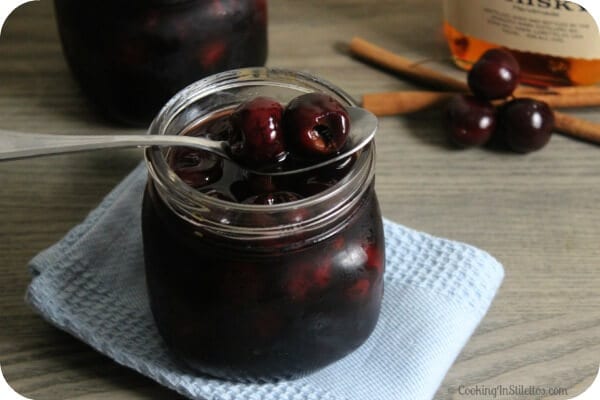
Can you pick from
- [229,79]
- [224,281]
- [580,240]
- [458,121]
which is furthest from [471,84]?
[224,281]

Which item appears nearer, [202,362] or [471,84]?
[202,362]

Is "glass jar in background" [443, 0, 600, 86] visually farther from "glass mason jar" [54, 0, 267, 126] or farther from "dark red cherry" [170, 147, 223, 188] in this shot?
"dark red cherry" [170, 147, 223, 188]

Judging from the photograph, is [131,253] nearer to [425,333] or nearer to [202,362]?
[202,362]

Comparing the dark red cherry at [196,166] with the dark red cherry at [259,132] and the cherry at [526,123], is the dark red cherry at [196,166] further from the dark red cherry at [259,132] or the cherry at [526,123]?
the cherry at [526,123]

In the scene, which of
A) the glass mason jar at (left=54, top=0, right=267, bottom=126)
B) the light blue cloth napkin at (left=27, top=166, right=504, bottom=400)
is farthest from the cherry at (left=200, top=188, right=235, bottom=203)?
the glass mason jar at (left=54, top=0, right=267, bottom=126)

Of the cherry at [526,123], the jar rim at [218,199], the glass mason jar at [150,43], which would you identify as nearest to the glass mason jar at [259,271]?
the jar rim at [218,199]

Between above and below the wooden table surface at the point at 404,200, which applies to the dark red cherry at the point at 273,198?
above
